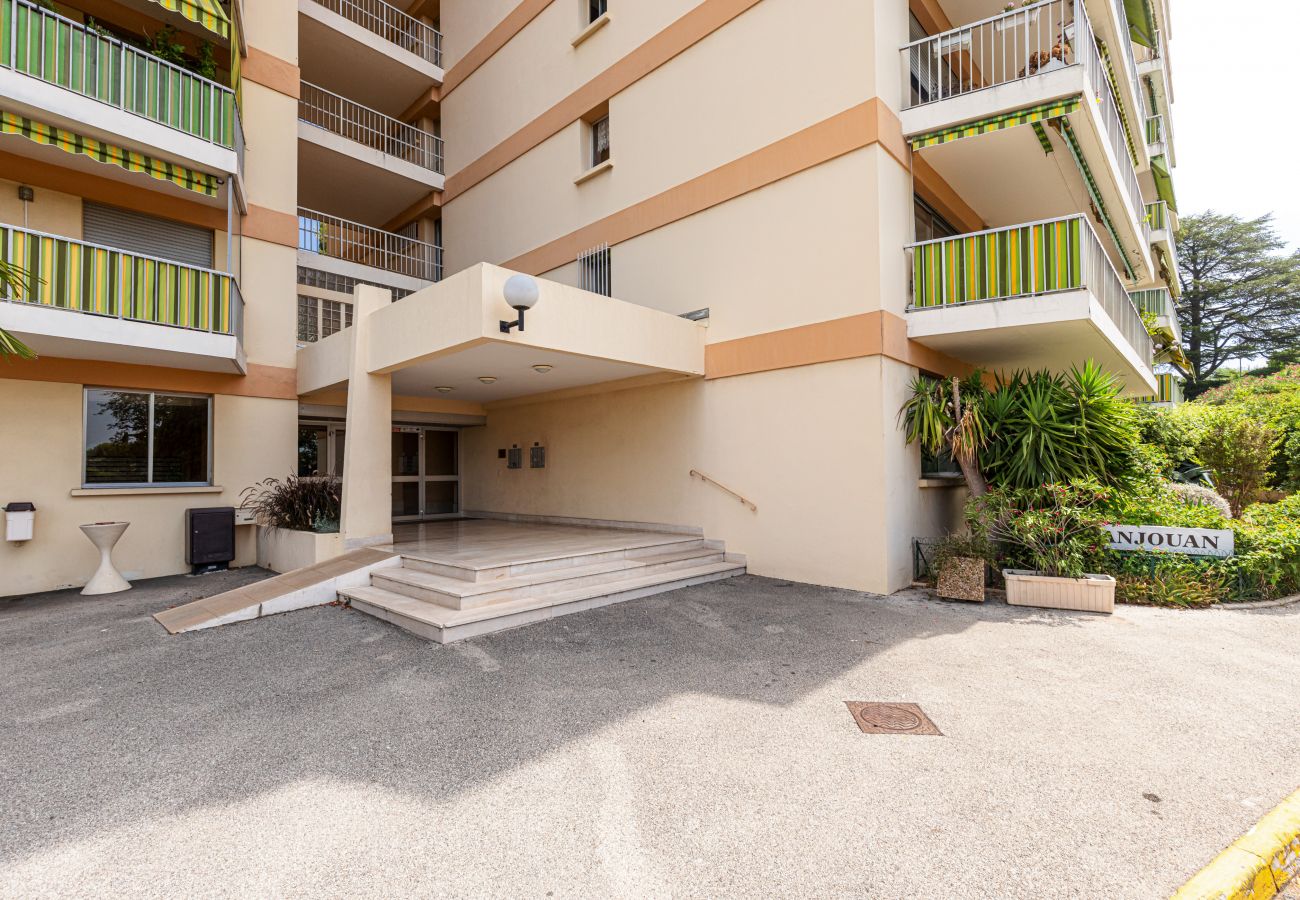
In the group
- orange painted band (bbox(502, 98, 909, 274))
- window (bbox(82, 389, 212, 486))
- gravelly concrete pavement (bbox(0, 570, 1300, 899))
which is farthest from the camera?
window (bbox(82, 389, 212, 486))

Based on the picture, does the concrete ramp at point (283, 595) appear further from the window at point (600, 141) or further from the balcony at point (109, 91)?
the window at point (600, 141)

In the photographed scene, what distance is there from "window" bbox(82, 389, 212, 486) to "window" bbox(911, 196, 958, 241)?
1212 centimetres

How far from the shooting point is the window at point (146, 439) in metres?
9.07

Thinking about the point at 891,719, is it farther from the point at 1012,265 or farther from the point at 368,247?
the point at 368,247

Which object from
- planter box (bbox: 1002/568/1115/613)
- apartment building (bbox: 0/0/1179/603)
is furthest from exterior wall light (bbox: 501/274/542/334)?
planter box (bbox: 1002/568/1115/613)

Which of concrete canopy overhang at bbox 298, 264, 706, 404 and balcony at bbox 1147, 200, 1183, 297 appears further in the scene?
balcony at bbox 1147, 200, 1183, 297

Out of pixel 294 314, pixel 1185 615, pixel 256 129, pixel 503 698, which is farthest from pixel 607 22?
pixel 1185 615

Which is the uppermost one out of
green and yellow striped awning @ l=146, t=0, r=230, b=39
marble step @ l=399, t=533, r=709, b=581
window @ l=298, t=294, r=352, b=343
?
green and yellow striped awning @ l=146, t=0, r=230, b=39

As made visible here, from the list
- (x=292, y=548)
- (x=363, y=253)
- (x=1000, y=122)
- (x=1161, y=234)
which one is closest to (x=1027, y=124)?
(x=1000, y=122)

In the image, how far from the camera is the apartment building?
7.67 metres

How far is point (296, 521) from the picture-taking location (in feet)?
30.7

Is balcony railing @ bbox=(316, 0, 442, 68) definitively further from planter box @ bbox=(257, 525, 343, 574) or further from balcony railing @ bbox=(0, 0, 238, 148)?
planter box @ bbox=(257, 525, 343, 574)

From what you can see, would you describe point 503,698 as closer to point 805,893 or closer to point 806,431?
point 805,893

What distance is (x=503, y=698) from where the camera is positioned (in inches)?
172
